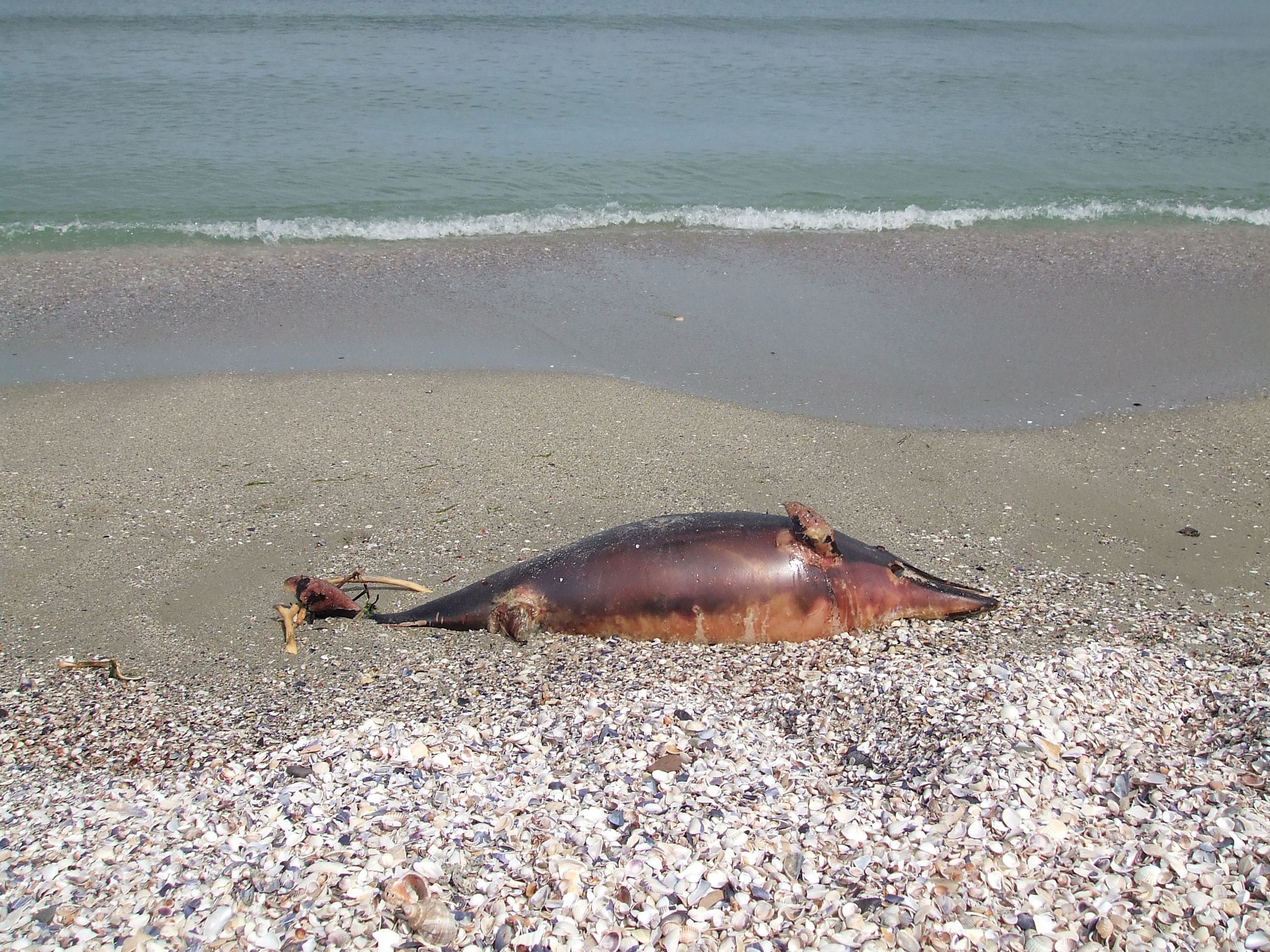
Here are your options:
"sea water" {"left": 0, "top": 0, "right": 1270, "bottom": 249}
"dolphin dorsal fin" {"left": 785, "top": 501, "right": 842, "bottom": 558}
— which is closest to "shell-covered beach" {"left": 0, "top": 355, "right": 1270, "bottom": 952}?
"dolphin dorsal fin" {"left": 785, "top": 501, "right": 842, "bottom": 558}

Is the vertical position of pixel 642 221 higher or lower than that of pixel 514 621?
higher

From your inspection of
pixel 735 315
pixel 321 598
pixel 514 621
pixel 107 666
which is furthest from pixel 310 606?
pixel 735 315

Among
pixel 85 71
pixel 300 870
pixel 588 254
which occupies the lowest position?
pixel 300 870

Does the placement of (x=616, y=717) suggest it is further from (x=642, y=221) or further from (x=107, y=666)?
(x=642, y=221)

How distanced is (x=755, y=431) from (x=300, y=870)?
13.3ft

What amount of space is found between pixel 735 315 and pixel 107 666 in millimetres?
5591

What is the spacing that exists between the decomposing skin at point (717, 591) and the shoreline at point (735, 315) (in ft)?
8.63

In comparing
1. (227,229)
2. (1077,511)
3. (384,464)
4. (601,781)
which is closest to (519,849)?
(601,781)

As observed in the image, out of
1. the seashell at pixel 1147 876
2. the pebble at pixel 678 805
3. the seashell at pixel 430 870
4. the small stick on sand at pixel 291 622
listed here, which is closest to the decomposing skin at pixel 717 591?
the pebble at pixel 678 805

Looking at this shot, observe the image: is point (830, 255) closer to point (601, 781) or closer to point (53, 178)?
point (601, 781)

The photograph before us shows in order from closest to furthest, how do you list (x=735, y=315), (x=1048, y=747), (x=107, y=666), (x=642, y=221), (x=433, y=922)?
(x=433, y=922)
(x=1048, y=747)
(x=107, y=666)
(x=735, y=315)
(x=642, y=221)

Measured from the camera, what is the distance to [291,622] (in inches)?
164

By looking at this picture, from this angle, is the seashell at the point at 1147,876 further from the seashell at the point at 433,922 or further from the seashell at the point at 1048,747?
the seashell at the point at 433,922

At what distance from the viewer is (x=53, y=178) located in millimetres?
11773
